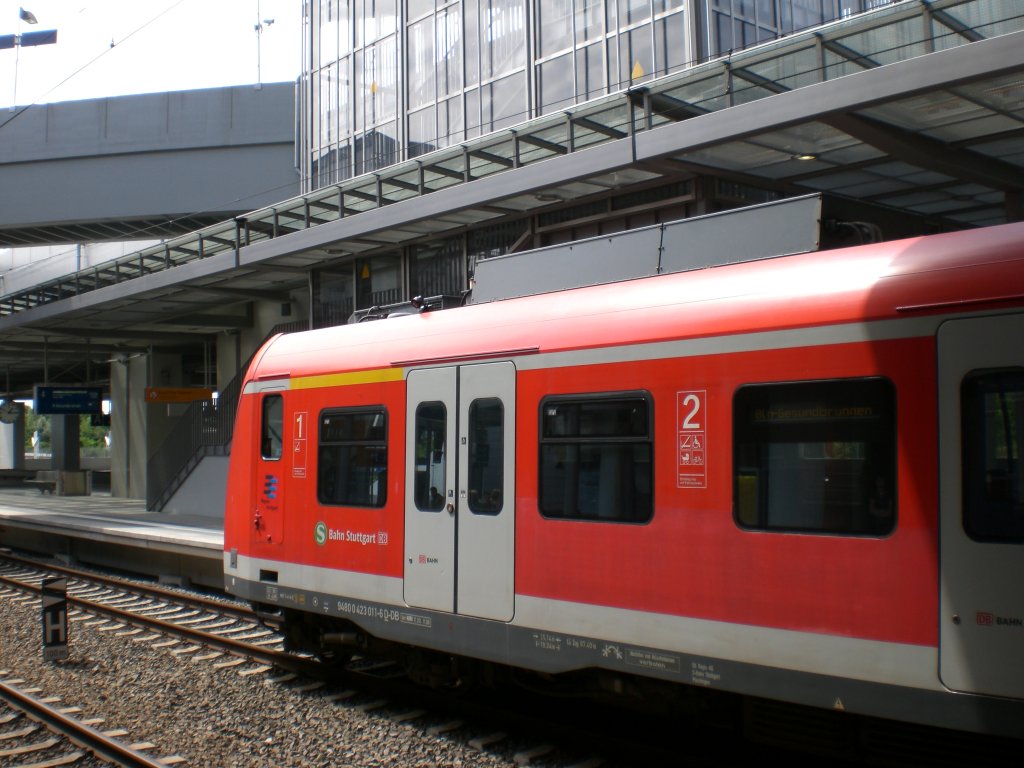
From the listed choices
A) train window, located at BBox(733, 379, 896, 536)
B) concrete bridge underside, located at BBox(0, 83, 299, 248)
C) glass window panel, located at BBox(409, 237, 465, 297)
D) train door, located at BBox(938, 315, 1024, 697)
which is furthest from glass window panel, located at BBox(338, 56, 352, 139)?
train door, located at BBox(938, 315, 1024, 697)

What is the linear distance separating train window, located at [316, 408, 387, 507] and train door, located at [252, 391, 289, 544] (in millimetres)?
589

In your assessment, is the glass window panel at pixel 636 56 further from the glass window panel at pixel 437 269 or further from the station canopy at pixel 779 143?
the glass window panel at pixel 437 269

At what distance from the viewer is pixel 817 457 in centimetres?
525

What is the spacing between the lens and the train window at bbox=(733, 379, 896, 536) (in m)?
4.99

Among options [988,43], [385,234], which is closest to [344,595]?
[988,43]

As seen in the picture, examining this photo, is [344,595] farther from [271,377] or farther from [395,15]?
[395,15]

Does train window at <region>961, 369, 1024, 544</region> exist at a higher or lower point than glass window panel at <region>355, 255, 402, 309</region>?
lower

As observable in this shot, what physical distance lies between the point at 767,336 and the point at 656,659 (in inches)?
75.2

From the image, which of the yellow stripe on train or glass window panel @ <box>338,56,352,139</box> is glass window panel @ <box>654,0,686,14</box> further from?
the yellow stripe on train

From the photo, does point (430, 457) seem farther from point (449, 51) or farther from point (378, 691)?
point (449, 51)

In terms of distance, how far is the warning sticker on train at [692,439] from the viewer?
568cm

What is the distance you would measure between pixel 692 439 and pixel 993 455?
1.60m

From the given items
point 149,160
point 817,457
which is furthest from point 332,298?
point 817,457

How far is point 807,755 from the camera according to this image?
21.3 feet
